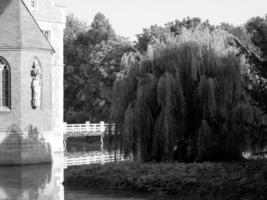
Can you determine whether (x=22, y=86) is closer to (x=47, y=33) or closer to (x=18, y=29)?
(x=18, y=29)

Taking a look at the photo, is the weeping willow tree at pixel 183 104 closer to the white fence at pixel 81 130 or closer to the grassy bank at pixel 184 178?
the grassy bank at pixel 184 178

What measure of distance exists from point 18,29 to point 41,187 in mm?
13445

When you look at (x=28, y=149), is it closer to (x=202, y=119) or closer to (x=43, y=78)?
(x=43, y=78)

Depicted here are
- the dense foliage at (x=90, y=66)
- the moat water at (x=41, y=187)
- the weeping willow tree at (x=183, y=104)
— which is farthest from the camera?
the dense foliage at (x=90, y=66)

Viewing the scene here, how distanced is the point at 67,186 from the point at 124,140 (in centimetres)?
224

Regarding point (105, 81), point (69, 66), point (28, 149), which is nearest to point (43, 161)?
point (28, 149)

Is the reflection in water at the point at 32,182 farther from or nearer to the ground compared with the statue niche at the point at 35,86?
nearer to the ground

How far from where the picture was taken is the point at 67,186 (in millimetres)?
20125

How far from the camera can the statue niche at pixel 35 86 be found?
110 ft

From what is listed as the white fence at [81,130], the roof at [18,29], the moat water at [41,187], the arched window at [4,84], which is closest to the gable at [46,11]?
the roof at [18,29]

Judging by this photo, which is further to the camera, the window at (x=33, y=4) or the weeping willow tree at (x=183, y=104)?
the window at (x=33, y=4)

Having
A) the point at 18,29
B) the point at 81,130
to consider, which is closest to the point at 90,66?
the point at 81,130

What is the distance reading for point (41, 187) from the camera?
2169 cm

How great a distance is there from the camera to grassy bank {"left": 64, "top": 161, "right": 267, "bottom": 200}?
14977mm
